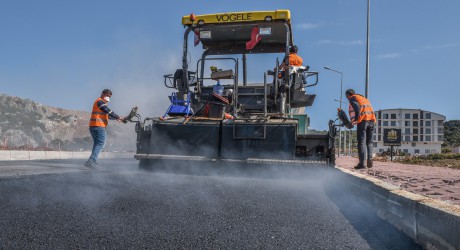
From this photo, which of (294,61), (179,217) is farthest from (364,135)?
(179,217)

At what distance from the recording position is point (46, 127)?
47812mm

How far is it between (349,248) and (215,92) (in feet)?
15.0

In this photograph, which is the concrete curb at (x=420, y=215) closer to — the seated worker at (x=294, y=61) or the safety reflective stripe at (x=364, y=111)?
the seated worker at (x=294, y=61)

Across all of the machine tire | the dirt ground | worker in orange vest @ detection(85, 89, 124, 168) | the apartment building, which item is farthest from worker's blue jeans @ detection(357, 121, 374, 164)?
the apartment building

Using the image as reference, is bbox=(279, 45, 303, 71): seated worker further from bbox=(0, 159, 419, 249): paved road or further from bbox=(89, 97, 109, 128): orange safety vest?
bbox=(89, 97, 109, 128): orange safety vest

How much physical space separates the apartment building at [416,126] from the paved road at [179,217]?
A: 82065mm

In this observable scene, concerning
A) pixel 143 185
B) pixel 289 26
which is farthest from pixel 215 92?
pixel 143 185

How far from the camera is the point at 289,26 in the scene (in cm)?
690

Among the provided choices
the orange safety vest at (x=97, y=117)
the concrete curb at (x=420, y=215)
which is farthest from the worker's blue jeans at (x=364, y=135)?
the orange safety vest at (x=97, y=117)

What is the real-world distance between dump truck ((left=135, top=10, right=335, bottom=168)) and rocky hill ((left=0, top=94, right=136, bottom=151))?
28174mm

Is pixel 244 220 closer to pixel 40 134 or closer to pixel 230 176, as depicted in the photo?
pixel 230 176

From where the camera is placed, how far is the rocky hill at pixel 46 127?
3795 centimetres

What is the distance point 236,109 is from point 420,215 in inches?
161

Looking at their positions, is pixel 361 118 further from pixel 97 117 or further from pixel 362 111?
pixel 97 117
